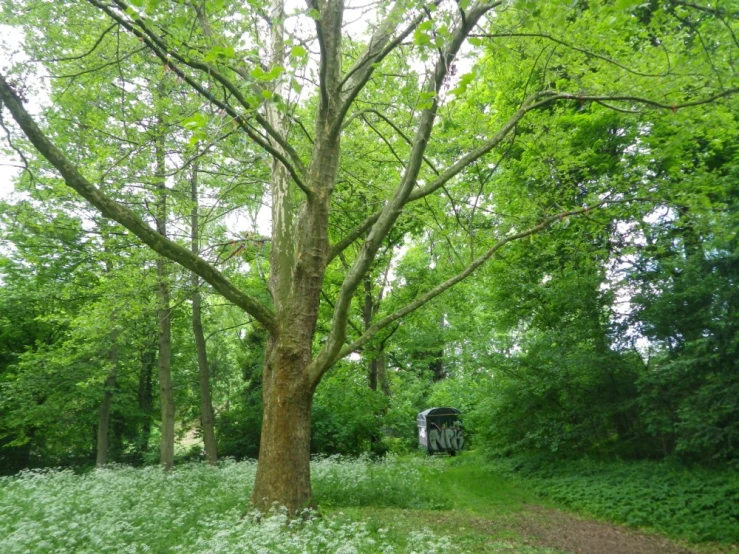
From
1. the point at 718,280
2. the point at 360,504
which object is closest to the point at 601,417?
the point at 718,280

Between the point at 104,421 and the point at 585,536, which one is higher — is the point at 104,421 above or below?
above

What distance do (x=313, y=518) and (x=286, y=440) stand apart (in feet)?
2.98

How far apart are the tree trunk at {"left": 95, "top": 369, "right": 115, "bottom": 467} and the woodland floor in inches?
426

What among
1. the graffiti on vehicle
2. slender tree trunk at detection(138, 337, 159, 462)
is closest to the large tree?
the graffiti on vehicle

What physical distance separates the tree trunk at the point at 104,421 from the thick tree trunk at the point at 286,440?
1135 centimetres

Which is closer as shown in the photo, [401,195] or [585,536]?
[401,195]

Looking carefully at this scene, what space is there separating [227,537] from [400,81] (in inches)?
294

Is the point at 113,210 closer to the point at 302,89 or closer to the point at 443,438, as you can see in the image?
the point at 302,89

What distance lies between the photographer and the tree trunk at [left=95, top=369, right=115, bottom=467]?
1476 centimetres

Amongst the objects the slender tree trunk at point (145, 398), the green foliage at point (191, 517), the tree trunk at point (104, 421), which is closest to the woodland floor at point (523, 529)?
the green foliage at point (191, 517)

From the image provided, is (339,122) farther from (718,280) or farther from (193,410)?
(193,410)

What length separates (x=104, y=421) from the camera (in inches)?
603

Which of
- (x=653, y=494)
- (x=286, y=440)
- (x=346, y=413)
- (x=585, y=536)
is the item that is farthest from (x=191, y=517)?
(x=346, y=413)

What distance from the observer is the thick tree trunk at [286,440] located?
558 centimetres
